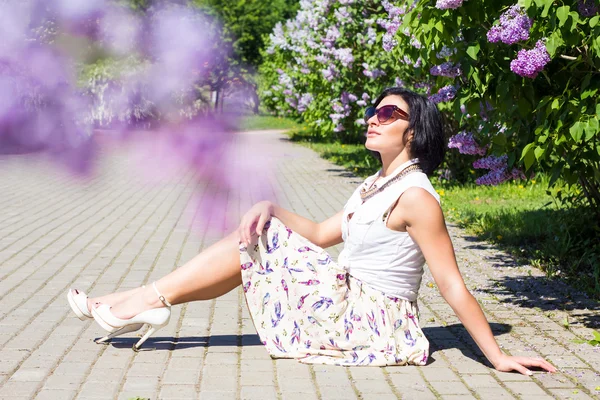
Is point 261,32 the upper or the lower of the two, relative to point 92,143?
upper

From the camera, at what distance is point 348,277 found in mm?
4242

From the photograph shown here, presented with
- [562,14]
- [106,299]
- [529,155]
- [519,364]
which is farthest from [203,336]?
[562,14]

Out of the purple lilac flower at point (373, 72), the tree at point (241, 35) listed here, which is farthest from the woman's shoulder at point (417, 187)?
the purple lilac flower at point (373, 72)

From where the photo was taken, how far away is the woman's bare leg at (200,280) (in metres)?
4.19

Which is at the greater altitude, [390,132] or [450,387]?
[390,132]

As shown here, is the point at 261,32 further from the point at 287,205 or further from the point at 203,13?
the point at 287,205

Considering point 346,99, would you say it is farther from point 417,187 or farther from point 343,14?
point 417,187

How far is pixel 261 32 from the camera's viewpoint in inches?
134

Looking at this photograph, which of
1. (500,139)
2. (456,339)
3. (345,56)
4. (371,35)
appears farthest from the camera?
(345,56)

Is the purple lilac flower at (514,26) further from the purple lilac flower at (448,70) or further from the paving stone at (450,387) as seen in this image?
the paving stone at (450,387)

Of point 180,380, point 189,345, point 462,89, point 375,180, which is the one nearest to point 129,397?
point 180,380

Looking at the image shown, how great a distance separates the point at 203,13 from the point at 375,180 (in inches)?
68.0

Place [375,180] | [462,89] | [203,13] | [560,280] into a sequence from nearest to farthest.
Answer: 1. [203,13]
2. [375,180]
3. [462,89]
4. [560,280]

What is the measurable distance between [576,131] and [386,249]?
1.12 m
